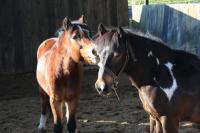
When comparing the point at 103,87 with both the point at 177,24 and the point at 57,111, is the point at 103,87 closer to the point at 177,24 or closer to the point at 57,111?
the point at 57,111

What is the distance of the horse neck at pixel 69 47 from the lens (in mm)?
5691

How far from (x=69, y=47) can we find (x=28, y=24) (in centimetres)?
479

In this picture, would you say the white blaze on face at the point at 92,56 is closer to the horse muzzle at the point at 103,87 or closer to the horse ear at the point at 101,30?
the horse ear at the point at 101,30

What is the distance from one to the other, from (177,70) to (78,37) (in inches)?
63.4

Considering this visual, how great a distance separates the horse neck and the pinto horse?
1.24m

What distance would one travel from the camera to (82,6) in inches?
438

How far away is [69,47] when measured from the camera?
584cm

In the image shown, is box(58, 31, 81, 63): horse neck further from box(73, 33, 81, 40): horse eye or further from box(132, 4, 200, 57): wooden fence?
→ box(132, 4, 200, 57): wooden fence

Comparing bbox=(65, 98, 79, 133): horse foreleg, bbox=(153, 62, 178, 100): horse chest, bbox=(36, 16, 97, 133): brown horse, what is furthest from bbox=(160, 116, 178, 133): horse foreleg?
bbox=(65, 98, 79, 133): horse foreleg

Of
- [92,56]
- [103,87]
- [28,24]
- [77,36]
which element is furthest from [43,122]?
[28,24]

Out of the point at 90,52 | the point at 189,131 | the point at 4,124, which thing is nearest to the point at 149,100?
the point at 90,52

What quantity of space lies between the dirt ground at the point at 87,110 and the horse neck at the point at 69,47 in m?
1.44

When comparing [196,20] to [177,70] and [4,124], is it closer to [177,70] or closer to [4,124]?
[4,124]

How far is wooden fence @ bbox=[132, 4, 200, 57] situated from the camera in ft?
43.8
